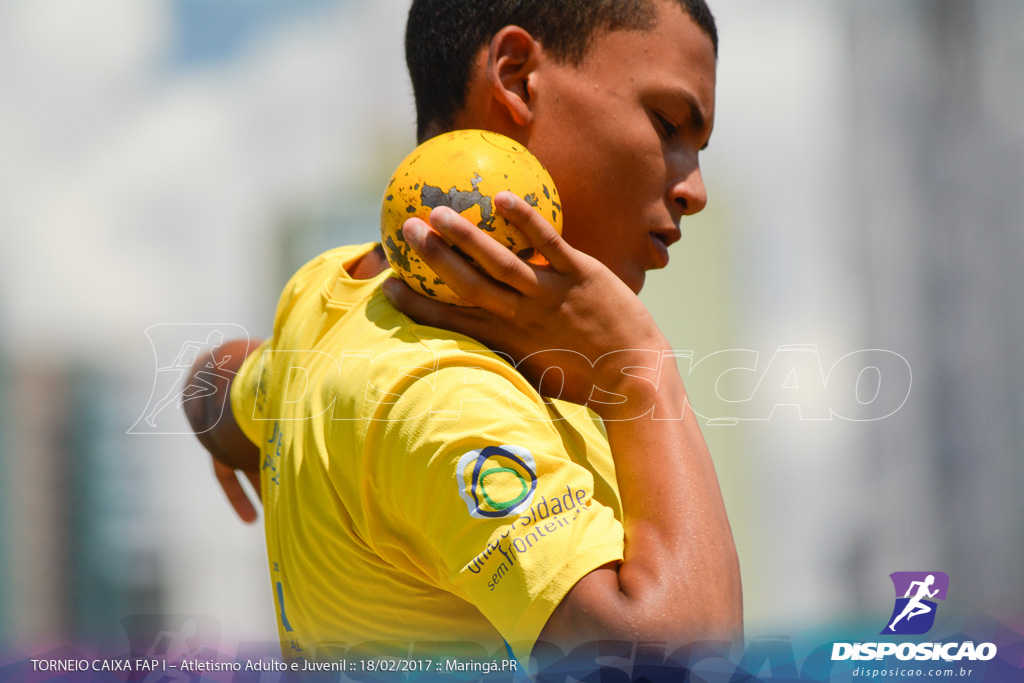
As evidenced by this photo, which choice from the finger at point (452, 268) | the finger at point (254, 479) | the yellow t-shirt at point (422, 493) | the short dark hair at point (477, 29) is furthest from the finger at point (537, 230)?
the finger at point (254, 479)

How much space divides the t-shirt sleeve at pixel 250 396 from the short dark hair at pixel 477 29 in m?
0.90

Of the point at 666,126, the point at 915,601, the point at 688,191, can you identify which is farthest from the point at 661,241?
the point at 915,601

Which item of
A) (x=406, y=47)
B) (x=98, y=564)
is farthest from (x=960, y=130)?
(x=98, y=564)

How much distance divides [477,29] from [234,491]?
1.84 meters

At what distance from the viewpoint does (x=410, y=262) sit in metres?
1.78

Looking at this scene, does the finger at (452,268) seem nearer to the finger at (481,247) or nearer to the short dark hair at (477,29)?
the finger at (481,247)

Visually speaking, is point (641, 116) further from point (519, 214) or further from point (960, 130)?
point (960, 130)

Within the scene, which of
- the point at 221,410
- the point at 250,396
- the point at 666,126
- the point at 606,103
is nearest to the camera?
the point at 606,103

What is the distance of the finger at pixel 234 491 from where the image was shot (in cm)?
302

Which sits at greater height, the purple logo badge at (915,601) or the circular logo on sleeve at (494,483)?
the circular logo on sleeve at (494,483)

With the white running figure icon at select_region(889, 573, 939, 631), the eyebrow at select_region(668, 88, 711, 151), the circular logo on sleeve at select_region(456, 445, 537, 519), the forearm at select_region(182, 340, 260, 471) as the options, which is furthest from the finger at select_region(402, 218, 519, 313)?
the white running figure icon at select_region(889, 573, 939, 631)

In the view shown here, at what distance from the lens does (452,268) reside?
1.71 m

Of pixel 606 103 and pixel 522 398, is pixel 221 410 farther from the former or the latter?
pixel 606 103

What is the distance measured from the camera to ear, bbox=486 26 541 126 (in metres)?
2.03
